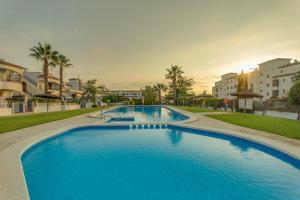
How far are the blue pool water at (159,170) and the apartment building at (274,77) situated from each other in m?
32.6

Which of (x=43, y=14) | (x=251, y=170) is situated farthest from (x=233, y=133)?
(x=43, y=14)

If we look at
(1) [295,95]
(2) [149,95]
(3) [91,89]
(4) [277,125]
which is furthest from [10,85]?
(2) [149,95]

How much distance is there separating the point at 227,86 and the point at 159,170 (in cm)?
6216

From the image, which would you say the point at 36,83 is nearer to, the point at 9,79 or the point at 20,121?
the point at 9,79

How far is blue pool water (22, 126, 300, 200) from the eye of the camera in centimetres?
401

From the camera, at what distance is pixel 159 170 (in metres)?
5.36

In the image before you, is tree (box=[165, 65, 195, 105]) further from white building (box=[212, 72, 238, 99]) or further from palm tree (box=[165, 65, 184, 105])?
white building (box=[212, 72, 238, 99])

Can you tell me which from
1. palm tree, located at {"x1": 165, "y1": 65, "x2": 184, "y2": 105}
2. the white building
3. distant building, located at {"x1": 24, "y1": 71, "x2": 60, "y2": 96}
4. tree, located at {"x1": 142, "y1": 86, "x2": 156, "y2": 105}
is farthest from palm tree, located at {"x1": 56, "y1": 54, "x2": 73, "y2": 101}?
the white building

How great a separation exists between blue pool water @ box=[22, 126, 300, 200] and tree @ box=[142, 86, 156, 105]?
A: 44.8 metres

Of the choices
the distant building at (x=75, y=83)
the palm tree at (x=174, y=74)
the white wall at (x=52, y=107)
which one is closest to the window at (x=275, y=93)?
the palm tree at (x=174, y=74)

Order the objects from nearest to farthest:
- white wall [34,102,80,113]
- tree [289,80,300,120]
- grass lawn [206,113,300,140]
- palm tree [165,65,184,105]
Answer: grass lawn [206,113,300,140], tree [289,80,300,120], white wall [34,102,80,113], palm tree [165,65,184,105]

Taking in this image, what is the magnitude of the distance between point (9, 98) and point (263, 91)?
5288cm

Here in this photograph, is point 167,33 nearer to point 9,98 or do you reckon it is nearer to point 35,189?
point 35,189

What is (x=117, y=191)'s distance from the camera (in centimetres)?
409
